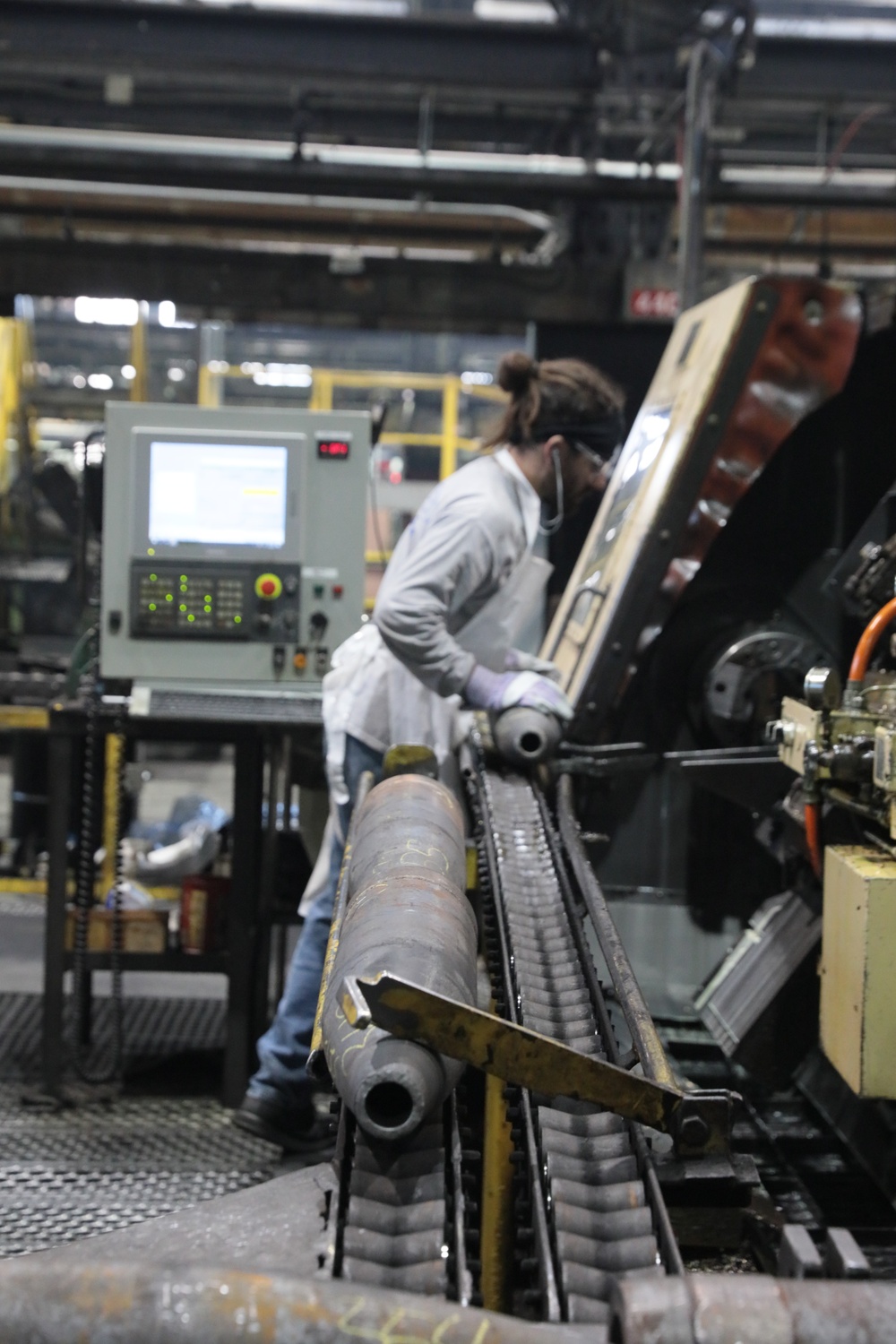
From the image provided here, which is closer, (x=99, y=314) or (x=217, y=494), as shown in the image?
(x=217, y=494)

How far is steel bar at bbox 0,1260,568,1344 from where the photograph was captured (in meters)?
0.95

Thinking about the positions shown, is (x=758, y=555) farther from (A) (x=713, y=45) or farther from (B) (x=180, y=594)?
(A) (x=713, y=45)

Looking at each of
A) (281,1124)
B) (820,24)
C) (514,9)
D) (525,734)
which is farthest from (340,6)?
(281,1124)

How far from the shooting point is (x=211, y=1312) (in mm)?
965

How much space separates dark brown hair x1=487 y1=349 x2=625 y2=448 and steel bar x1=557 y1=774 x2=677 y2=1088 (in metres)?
0.99

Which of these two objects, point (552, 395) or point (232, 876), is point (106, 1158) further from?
point (552, 395)

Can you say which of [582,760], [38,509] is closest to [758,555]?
[582,760]

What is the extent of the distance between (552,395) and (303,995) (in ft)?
4.46

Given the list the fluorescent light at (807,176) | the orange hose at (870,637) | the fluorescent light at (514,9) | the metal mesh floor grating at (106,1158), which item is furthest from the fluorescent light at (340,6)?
the orange hose at (870,637)

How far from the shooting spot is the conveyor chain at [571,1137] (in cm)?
122

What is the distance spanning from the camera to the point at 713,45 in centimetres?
434

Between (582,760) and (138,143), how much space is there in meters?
3.33

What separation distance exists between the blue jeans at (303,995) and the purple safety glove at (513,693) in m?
0.27

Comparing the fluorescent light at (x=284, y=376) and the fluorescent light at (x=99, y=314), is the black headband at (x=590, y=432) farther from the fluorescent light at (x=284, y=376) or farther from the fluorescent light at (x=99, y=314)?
the fluorescent light at (x=99, y=314)
